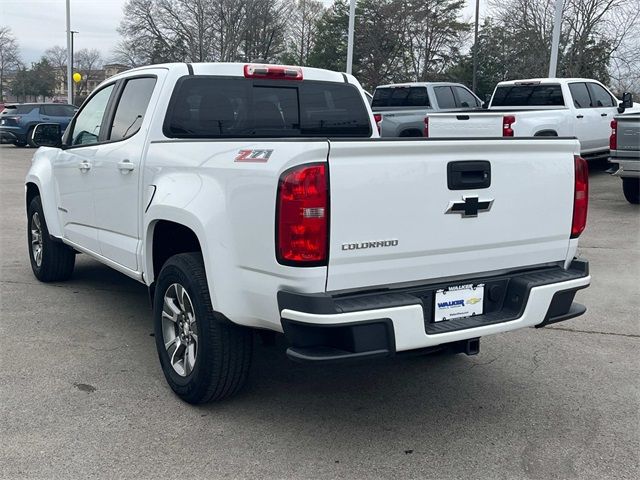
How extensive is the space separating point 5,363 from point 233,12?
165 feet

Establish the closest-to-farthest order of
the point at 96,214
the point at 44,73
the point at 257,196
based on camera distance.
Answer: the point at 257,196 < the point at 96,214 < the point at 44,73

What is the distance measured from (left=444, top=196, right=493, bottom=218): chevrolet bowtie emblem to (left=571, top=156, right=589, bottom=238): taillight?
674 mm

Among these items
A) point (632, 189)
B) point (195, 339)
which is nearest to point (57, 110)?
point (632, 189)

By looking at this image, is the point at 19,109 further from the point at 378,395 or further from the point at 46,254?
the point at 378,395

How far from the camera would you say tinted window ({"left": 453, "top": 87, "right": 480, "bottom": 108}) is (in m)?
17.3

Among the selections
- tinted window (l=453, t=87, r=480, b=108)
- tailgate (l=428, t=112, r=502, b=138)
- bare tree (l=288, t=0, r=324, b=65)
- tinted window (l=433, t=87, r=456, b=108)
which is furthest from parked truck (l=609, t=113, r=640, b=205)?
bare tree (l=288, t=0, r=324, b=65)

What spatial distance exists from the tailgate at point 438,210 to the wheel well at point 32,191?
451cm

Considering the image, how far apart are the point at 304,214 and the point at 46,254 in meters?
4.23

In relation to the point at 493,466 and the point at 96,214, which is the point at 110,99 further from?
the point at 493,466

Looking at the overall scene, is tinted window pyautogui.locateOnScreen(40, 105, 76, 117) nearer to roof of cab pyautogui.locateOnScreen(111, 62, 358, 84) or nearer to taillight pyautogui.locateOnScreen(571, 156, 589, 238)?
roof of cab pyautogui.locateOnScreen(111, 62, 358, 84)

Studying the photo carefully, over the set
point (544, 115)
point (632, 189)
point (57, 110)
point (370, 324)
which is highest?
point (57, 110)

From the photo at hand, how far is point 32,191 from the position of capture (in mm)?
6902

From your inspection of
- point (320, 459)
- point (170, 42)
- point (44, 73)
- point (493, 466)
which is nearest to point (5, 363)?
point (320, 459)

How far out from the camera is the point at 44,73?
75.2 meters
